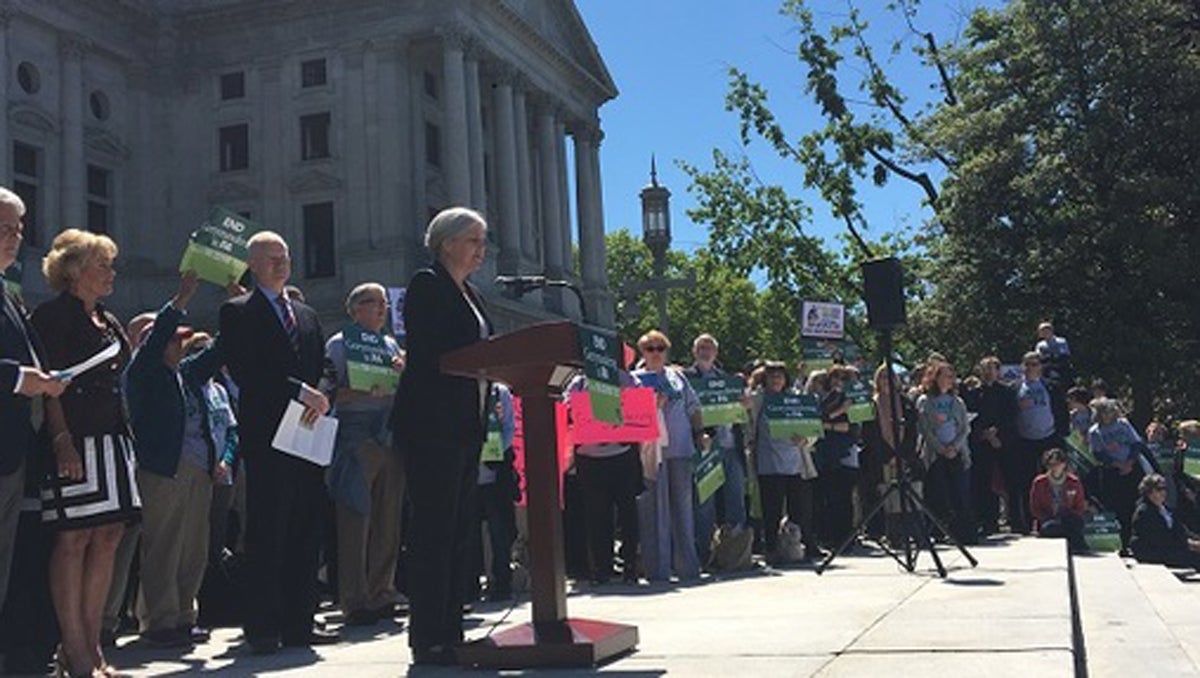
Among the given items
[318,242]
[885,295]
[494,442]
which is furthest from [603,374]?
[318,242]

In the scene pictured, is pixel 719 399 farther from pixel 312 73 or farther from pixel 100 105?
pixel 100 105

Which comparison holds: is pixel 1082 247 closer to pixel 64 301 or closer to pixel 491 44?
pixel 64 301

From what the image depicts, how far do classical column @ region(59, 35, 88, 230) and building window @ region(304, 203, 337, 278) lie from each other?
8.32 m

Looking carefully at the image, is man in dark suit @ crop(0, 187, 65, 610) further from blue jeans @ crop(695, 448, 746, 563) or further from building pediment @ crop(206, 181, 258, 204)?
building pediment @ crop(206, 181, 258, 204)

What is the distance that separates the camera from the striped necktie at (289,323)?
6.79 metres

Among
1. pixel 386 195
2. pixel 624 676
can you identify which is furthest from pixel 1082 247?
pixel 386 195

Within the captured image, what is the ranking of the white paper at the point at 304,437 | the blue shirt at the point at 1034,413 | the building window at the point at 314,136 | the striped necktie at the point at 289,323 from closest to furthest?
1. the white paper at the point at 304,437
2. the striped necktie at the point at 289,323
3. the blue shirt at the point at 1034,413
4. the building window at the point at 314,136

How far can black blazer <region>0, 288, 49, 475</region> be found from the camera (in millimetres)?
5633

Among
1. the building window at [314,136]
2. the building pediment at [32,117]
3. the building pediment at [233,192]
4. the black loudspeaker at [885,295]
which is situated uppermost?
the building window at [314,136]

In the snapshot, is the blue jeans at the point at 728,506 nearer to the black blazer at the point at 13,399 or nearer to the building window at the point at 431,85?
the black blazer at the point at 13,399

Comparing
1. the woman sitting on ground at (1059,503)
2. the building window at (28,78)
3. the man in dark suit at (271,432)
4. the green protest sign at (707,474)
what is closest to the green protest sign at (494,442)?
the green protest sign at (707,474)

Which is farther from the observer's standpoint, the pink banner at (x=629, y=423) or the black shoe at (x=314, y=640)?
the pink banner at (x=629, y=423)

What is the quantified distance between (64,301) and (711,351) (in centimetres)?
695

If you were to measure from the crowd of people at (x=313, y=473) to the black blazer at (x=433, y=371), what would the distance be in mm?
11
